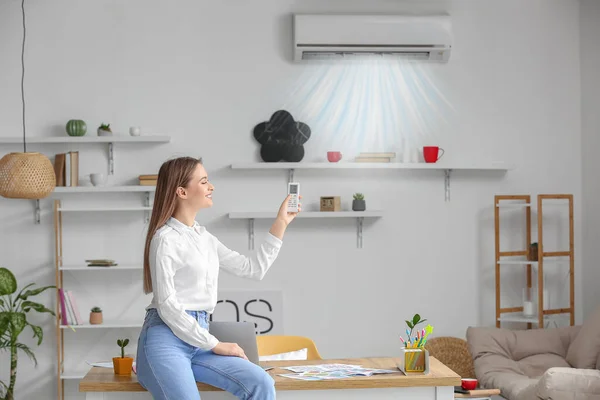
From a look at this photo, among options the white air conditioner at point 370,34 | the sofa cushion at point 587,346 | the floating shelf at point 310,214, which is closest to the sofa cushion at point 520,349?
the sofa cushion at point 587,346

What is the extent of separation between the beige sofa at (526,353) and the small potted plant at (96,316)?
2.32m

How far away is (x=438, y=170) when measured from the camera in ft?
17.4

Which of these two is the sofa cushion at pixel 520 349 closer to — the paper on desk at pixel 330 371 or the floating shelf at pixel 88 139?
the paper on desk at pixel 330 371

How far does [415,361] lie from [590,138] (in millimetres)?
3314

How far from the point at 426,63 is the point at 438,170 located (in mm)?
736

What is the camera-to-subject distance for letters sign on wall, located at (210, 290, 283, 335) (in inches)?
201

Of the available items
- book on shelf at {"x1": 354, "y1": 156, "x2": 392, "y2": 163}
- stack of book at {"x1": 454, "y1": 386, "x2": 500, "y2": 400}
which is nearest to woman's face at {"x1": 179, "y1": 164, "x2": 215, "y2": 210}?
stack of book at {"x1": 454, "y1": 386, "x2": 500, "y2": 400}

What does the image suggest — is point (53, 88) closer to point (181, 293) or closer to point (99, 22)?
point (99, 22)

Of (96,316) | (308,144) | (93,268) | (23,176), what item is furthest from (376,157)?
(23,176)

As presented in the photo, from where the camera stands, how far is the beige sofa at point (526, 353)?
4384 millimetres

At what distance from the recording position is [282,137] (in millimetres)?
5137

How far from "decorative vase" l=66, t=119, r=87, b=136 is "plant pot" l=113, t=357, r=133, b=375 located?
2627 mm

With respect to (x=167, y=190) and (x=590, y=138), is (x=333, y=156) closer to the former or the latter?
(x=590, y=138)

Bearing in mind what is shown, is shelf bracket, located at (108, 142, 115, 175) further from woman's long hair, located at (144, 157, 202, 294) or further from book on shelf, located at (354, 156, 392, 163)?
woman's long hair, located at (144, 157, 202, 294)
